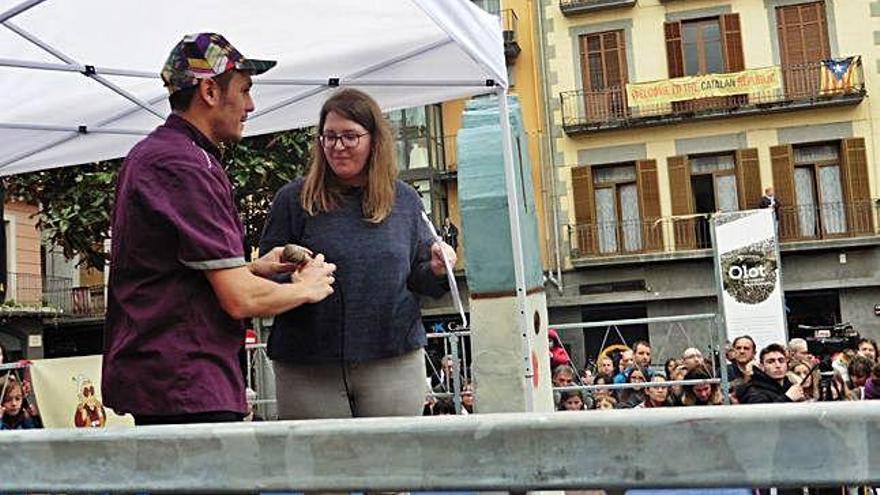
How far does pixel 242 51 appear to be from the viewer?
14.8ft

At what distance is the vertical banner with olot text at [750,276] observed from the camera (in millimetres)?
14047

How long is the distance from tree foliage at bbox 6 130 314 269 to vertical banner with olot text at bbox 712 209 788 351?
6.35 meters

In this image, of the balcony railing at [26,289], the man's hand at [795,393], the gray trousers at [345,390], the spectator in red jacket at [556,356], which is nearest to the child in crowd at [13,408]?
the spectator in red jacket at [556,356]

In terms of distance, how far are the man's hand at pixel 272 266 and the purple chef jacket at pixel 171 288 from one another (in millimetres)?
346

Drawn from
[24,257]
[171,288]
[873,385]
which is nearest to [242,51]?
[171,288]

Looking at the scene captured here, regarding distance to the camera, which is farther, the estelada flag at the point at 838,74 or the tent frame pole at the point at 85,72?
the estelada flag at the point at 838,74

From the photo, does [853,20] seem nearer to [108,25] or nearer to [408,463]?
[108,25]

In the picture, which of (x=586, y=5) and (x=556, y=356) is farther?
A: (x=586, y=5)

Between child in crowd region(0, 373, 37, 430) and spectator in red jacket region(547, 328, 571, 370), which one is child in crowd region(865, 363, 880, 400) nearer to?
spectator in red jacket region(547, 328, 571, 370)

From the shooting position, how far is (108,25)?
429cm

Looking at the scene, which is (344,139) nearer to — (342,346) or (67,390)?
(342,346)

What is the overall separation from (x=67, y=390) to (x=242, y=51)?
5.79 m

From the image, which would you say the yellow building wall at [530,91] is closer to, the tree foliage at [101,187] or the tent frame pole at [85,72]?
the tree foliage at [101,187]

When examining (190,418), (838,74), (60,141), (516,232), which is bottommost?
(190,418)
